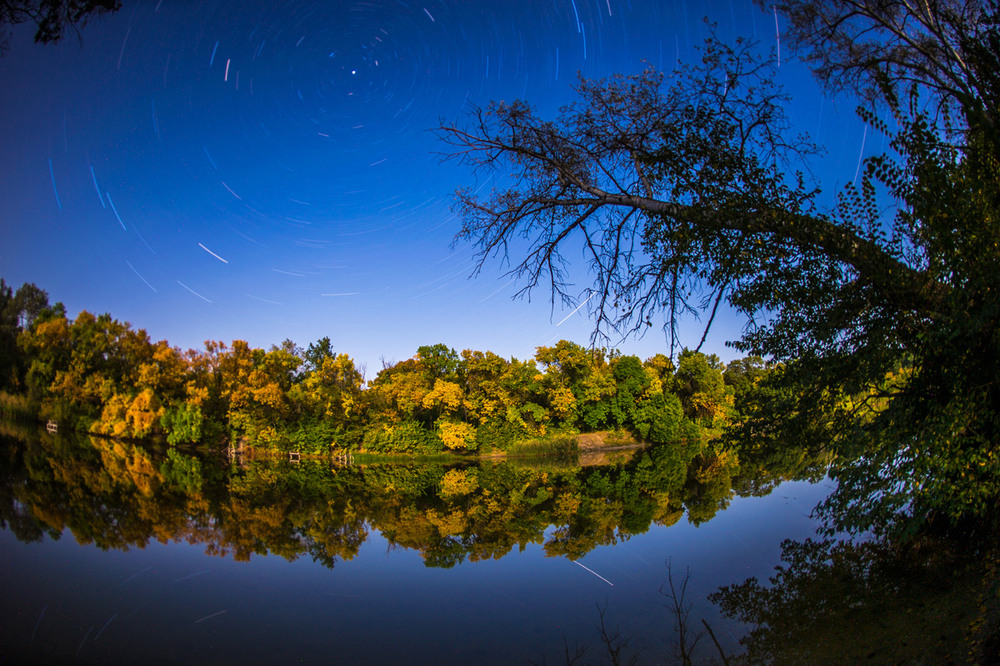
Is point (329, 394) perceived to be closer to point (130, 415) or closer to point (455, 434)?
point (455, 434)

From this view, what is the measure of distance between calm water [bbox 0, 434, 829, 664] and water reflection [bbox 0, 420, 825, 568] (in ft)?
0.32

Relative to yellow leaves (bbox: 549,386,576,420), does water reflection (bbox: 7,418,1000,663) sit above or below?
below

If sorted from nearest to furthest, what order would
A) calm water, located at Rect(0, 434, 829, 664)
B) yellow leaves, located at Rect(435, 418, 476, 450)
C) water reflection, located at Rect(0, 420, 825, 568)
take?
calm water, located at Rect(0, 434, 829, 664)
water reflection, located at Rect(0, 420, 825, 568)
yellow leaves, located at Rect(435, 418, 476, 450)

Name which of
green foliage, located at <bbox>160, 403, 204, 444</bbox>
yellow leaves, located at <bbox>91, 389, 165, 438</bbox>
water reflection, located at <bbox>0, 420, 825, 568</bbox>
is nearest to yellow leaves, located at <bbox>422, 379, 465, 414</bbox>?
water reflection, located at <bbox>0, 420, 825, 568</bbox>

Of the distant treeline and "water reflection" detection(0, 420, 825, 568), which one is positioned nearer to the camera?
"water reflection" detection(0, 420, 825, 568)

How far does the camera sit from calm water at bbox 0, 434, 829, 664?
20.3 feet

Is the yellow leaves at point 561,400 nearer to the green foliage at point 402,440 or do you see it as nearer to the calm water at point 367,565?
the green foliage at point 402,440

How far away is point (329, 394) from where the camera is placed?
1303 inches

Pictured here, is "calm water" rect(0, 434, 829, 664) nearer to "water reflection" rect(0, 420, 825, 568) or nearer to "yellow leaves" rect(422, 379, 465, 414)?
"water reflection" rect(0, 420, 825, 568)

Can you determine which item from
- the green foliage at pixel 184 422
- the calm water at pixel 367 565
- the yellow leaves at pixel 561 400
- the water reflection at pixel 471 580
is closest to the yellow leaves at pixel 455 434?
the yellow leaves at pixel 561 400

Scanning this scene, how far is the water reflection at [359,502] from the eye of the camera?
11195mm

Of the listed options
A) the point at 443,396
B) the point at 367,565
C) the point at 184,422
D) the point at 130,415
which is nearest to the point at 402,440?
the point at 443,396

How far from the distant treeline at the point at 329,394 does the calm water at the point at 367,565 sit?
1268 cm

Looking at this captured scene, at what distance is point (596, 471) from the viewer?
77.0 ft
